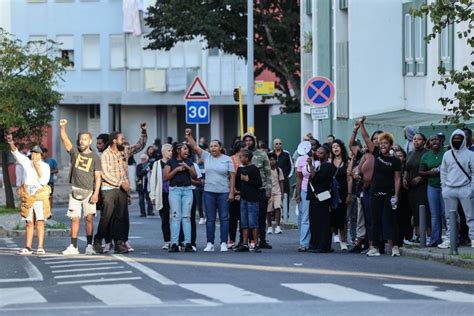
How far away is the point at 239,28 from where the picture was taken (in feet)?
145

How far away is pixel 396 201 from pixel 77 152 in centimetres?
500

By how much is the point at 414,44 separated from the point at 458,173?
606 inches

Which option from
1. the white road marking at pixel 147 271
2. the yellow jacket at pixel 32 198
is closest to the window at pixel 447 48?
the yellow jacket at pixel 32 198

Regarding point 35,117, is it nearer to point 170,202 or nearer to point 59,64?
point 59,64

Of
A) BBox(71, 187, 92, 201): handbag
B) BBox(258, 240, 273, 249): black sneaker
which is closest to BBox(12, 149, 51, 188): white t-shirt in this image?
BBox(71, 187, 92, 201): handbag

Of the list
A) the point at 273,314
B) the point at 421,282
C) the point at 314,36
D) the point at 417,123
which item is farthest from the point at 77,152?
the point at 314,36

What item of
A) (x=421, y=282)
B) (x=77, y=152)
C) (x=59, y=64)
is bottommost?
(x=421, y=282)

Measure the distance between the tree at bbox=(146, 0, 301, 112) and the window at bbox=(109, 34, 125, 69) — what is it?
13.2 m

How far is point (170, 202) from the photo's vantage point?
21.1m

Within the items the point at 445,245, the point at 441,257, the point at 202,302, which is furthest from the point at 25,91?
the point at 202,302

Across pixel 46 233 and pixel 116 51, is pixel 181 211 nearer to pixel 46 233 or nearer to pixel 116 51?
pixel 46 233

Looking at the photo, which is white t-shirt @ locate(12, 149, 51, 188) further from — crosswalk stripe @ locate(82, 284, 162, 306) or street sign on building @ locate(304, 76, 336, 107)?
street sign on building @ locate(304, 76, 336, 107)

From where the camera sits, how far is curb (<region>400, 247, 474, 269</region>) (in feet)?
60.7

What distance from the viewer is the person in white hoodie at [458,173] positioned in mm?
20328
